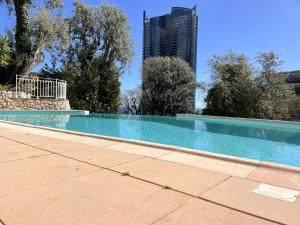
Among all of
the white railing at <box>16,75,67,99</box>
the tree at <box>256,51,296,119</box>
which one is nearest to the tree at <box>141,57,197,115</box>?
the tree at <box>256,51,296,119</box>

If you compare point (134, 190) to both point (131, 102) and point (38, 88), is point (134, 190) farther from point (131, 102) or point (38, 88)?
point (131, 102)

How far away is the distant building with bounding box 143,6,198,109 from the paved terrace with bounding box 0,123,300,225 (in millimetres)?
17343

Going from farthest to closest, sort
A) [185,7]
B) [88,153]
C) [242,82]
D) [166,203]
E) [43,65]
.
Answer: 1. [185,7]
2. [43,65]
3. [242,82]
4. [88,153]
5. [166,203]

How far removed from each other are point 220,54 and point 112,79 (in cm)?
742

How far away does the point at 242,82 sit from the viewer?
14.5 m

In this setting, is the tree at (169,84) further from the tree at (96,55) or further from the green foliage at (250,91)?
the green foliage at (250,91)

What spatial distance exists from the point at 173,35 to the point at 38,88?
12.5 metres

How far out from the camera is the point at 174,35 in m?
22.5

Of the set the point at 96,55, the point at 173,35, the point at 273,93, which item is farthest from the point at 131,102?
the point at 273,93

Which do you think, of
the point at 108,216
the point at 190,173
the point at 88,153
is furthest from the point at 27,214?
the point at 88,153

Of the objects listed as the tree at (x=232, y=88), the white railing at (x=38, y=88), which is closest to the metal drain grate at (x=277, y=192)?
the tree at (x=232, y=88)

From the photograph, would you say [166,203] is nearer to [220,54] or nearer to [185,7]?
[220,54]

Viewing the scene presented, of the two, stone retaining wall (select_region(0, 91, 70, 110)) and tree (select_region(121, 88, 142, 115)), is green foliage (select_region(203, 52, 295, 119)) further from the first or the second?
stone retaining wall (select_region(0, 91, 70, 110))

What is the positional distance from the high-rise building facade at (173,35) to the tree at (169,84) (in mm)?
2150
